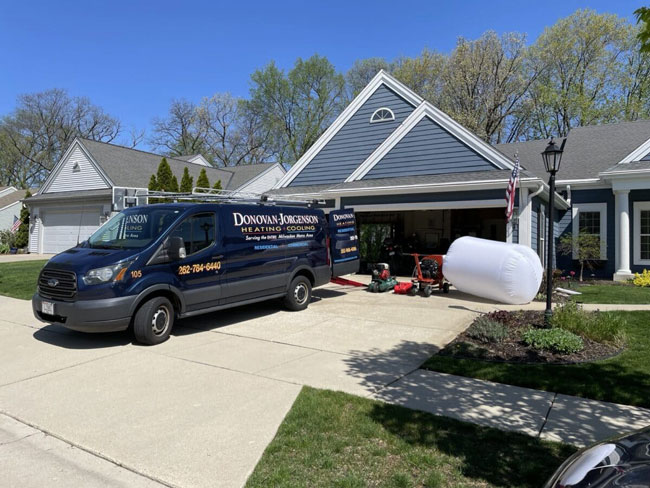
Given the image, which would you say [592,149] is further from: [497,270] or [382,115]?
[497,270]

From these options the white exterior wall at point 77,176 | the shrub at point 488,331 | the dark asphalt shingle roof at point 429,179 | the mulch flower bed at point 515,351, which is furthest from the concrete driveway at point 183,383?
the white exterior wall at point 77,176

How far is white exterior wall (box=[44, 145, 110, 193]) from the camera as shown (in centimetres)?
2389

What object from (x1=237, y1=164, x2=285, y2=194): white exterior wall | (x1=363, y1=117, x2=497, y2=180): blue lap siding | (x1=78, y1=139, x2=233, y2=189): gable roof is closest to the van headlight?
(x1=363, y1=117, x2=497, y2=180): blue lap siding

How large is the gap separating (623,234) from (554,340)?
34.4 ft

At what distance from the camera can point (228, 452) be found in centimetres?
355

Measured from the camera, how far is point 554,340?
20.5 feet

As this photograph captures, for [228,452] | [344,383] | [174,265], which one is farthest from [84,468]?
[174,265]

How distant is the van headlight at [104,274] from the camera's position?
643cm

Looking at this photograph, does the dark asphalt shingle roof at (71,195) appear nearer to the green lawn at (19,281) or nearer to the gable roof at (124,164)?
the gable roof at (124,164)

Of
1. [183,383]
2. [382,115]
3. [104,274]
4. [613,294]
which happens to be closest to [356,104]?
[382,115]

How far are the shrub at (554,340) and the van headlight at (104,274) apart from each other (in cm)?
601

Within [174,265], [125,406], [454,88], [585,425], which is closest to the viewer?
[585,425]

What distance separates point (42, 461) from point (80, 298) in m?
3.29

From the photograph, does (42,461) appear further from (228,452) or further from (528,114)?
(528,114)
